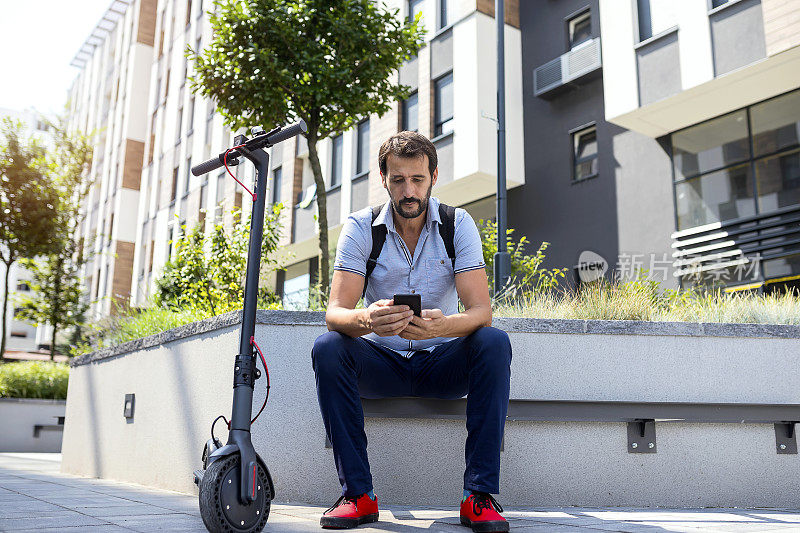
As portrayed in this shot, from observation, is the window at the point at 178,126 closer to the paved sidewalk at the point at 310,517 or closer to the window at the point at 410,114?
the window at the point at 410,114

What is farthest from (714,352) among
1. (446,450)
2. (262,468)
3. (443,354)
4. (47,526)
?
(47,526)

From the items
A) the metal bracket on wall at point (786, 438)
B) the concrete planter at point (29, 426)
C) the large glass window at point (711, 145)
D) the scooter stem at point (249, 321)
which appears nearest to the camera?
the scooter stem at point (249, 321)

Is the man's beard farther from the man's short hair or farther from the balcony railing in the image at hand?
the balcony railing

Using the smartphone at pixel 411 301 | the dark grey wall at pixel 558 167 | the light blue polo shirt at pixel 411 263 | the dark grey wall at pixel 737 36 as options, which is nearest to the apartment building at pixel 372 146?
the dark grey wall at pixel 558 167

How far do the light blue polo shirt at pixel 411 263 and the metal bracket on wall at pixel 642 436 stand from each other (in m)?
1.55

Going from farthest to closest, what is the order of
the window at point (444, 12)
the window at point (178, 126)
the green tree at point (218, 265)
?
the window at point (178, 126) < the window at point (444, 12) < the green tree at point (218, 265)

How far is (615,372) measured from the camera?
434 centimetres

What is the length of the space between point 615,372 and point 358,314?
214cm

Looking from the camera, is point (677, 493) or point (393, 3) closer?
point (677, 493)

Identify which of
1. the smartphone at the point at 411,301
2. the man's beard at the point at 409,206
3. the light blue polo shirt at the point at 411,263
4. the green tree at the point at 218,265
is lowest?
the smartphone at the point at 411,301

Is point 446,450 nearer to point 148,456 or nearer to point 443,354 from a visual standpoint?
point 443,354

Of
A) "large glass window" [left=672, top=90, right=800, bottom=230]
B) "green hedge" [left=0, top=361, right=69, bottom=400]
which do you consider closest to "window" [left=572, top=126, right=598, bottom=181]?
"large glass window" [left=672, top=90, right=800, bottom=230]

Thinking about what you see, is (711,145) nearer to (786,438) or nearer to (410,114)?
(410,114)

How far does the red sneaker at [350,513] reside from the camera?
9.16 feet
